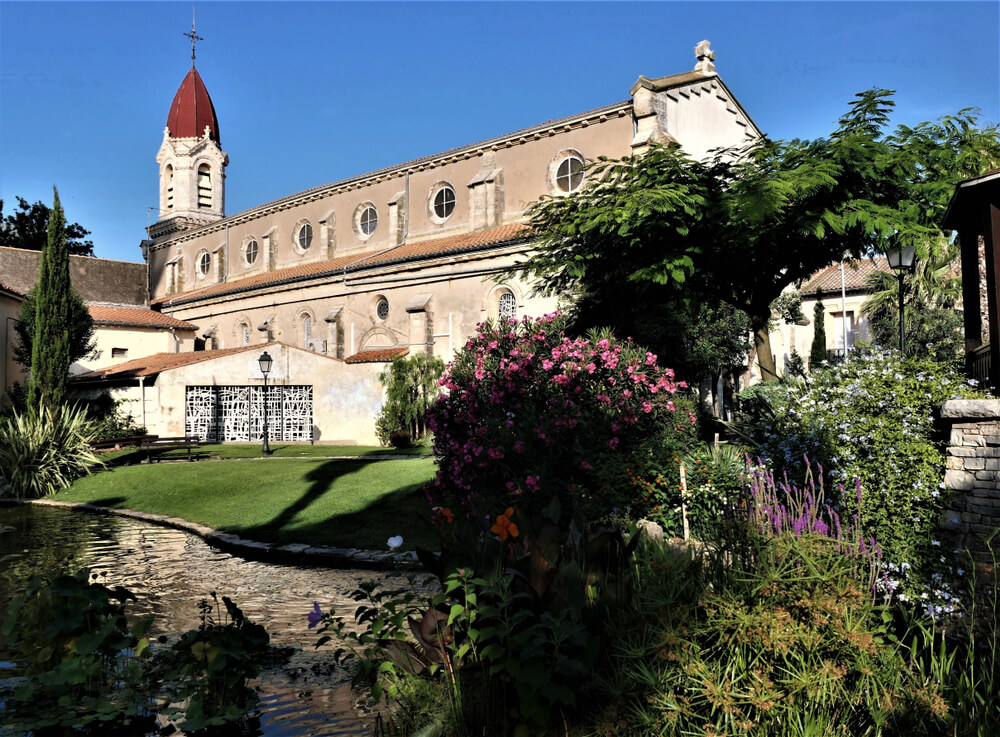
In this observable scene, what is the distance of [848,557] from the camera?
13.9ft

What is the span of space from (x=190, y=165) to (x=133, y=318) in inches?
639

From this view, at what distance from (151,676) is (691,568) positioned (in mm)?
3703

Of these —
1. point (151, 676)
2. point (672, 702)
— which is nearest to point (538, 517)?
point (672, 702)

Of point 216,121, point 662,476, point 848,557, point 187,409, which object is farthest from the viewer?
point 216,121

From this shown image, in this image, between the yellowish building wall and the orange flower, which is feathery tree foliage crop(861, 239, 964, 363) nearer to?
the orange flower

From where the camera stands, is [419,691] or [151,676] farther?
[151,676]

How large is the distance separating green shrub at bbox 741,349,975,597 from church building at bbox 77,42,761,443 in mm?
15584

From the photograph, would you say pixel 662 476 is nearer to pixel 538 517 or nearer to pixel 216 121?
pixel 538 517

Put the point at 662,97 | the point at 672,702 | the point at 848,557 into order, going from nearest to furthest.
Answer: the point at 672,702 → the point at 848,557 → the point at 662,97

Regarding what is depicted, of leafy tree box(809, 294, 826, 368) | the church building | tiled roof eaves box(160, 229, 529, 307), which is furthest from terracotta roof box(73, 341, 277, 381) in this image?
leafy tree box(809, 294, 826, 368)

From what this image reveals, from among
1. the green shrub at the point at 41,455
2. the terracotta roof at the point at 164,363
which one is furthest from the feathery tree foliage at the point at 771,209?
the terracotta roof at the point at 164,363

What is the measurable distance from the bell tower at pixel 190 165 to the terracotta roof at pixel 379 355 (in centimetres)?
2615

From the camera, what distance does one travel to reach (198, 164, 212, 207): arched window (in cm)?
5188

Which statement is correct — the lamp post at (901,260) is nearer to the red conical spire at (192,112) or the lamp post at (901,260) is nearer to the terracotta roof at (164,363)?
the terracotta roof at (164,363)
